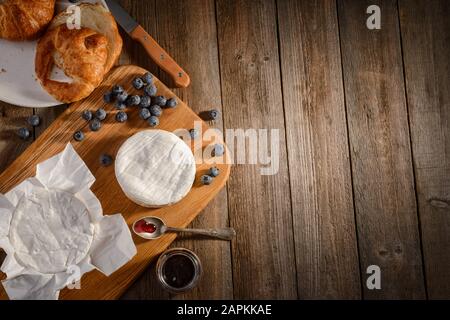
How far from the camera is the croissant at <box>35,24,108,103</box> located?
48.3 inches

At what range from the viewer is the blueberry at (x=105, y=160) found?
1279 millimetres

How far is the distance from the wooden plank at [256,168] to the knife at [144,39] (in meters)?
0.18

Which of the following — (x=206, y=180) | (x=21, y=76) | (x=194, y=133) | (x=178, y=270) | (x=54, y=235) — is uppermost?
(x=21, y=76)

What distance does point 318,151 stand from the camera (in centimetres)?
146

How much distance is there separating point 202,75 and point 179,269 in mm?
609

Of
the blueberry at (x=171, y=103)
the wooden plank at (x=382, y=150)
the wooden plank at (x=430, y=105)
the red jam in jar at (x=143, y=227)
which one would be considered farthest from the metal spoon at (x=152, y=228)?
the wooden plank at (x=430, y=105)

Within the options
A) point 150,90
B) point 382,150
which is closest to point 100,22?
point 150,90

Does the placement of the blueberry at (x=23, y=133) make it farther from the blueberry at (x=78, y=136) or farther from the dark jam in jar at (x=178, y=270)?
the dark jam in jar at (x=178, y=270)

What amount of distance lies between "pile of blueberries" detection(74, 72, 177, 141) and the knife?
0.25ft

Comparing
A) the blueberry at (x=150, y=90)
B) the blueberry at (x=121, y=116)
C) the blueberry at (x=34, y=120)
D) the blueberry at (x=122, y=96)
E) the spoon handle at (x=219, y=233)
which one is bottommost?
the spoon handle at (x=219, y=233)

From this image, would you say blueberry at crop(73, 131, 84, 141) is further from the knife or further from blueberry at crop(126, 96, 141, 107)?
the knife

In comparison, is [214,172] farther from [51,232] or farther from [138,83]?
[51,232]

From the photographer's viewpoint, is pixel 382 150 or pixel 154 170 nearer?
pixel 154 170
